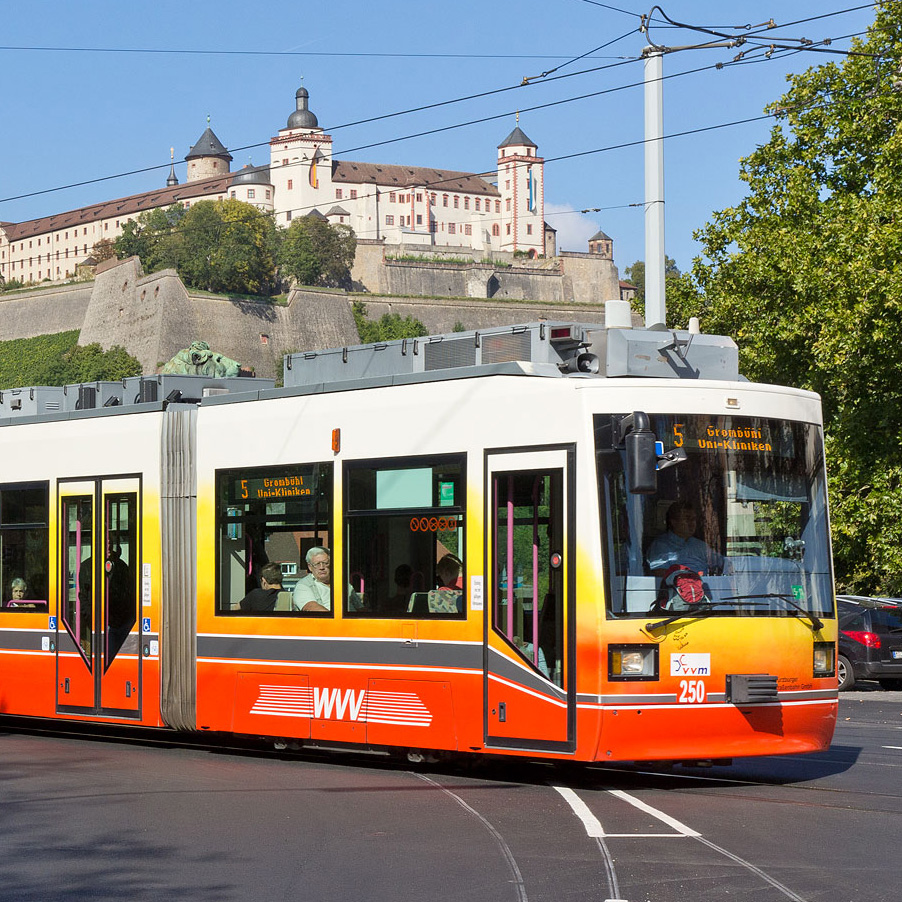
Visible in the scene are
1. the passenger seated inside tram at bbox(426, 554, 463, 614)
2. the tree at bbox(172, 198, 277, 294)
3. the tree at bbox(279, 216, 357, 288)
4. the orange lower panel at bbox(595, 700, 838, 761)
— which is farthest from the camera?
the tree at bbox(279, 216, 357, 288)

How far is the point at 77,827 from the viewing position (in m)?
8.70

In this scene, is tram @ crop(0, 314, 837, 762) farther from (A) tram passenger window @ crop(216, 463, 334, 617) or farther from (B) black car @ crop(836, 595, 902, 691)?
(B) black car @ crop(836, 595, 902, 691)

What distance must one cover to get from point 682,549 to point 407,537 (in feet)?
6.57

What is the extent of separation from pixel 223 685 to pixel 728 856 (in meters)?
5.44

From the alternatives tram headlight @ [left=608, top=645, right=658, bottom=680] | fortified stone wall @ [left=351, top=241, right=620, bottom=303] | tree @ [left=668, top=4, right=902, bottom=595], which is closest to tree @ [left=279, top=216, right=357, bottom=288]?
fortified stone wall @ [left=351, top=241, right=620, bottom=303]

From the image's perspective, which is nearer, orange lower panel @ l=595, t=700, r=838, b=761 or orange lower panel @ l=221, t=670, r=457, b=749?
orange lower panel @ l=595, t=700, r=838, b=761

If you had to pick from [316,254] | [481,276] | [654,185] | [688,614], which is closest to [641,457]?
[688,614]

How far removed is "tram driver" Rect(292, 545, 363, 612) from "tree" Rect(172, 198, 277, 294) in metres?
103

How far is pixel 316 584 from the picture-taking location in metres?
11.5

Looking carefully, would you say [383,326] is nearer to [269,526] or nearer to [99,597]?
[99,597]

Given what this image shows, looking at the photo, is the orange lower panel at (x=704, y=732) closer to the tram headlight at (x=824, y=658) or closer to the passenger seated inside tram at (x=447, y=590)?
the tram headlight at (x=824, y=658)

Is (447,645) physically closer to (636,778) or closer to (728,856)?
(636,778)

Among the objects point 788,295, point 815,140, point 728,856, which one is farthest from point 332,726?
point 815,140

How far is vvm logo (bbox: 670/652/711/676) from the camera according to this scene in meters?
9.69
